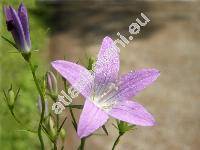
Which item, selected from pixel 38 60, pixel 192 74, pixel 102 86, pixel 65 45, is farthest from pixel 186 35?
pixel 102 86

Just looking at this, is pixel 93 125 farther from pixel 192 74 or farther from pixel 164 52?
pixel 164 52

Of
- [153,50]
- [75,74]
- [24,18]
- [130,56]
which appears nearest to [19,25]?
[24,18]

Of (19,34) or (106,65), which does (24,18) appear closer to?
(19,34)

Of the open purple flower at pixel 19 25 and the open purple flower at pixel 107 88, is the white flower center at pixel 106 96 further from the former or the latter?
the open purple flower at pixel 19 25

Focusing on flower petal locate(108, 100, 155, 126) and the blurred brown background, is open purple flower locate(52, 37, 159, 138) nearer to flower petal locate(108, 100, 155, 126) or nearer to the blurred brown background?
flower petal locate(108, 100, 155, 126)

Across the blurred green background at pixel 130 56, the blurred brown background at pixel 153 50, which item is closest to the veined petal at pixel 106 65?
the blurred green background at pixel 130 56

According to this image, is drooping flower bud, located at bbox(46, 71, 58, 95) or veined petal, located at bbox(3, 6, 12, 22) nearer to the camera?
veined petal, located at bbox(3, 6, 12, 22)

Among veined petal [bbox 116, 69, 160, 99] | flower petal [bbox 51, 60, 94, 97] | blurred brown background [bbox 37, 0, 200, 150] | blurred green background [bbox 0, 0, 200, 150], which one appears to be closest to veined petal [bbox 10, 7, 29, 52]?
flower petal [bbox 51, 60, 94, 97]
